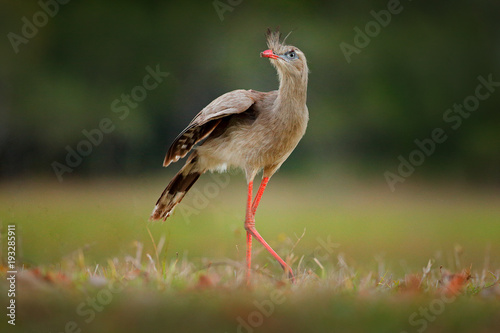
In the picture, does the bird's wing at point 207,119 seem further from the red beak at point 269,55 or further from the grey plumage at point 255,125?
the red beak at point 269,55

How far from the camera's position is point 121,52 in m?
5.61

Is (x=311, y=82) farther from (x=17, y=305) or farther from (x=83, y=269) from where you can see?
(x=17, y=305)

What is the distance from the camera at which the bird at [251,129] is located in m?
2.51

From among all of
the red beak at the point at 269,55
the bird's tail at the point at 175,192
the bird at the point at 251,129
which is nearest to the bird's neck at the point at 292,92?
the bird at the point at 251,129

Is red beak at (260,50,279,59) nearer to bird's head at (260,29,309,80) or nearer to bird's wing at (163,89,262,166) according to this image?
bird's head at (260,29,309,80)

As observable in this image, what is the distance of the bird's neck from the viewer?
8.28ft

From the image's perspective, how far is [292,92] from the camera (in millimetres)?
2525

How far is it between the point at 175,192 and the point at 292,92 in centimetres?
76

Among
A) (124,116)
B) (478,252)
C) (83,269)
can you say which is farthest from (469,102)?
(83,269)

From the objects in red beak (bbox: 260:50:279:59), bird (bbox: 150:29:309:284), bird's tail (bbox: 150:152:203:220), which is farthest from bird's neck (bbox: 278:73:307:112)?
bird's tail (bbox: 150:152:203:220)

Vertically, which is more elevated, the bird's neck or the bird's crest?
the bird's crest

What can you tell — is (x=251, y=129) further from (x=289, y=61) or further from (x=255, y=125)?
(x=289, y=61)

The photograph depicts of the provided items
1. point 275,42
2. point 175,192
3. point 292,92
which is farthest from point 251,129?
point 175,192

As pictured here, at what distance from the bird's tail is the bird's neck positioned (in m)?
0.53
